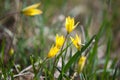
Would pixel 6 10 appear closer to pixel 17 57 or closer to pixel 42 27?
pixel 42 27

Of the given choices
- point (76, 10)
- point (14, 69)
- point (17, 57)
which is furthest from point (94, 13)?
point (14, 69)


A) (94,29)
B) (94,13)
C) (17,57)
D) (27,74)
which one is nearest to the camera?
(27,74)

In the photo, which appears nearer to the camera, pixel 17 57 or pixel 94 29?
pixel 17 57

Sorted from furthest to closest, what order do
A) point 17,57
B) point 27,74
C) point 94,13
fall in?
point 94,13, point 17,57, point 27,74

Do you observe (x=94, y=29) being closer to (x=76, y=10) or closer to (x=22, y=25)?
(x=76, y=10)

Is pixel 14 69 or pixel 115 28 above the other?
pixel 14 69

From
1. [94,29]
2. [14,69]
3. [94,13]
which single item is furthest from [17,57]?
[94,13]
